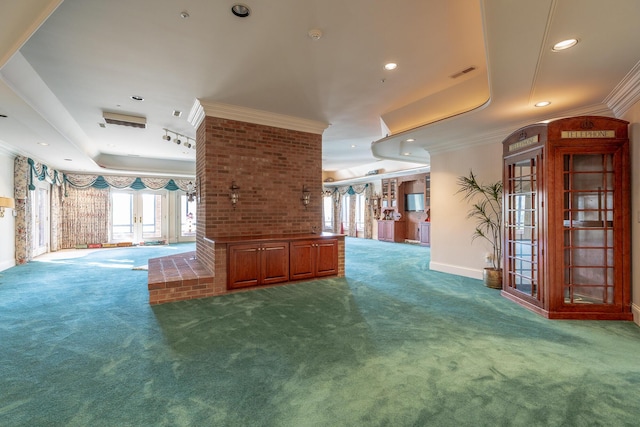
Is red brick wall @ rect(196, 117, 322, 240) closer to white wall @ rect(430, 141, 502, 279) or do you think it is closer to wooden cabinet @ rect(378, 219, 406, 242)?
white wall @ rect(430, 141, 502, 279)

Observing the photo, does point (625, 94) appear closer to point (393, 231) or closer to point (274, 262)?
point (274, 262)

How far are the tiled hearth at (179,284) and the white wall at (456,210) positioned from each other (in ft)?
13.3

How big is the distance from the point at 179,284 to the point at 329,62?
10.9ft

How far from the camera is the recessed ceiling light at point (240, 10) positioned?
2480mm

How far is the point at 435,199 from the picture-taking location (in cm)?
605

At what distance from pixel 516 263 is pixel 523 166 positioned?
50.4 inches

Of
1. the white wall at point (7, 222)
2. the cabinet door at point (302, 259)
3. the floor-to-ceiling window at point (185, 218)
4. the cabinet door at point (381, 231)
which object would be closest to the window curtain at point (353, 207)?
the cabinet door at point (381, 231)

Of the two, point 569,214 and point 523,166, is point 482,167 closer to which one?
point 523,166

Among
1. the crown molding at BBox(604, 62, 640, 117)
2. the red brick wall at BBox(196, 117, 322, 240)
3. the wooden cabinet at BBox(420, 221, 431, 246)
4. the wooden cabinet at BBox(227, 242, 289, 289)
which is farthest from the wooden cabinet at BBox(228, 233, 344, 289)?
the wooden cabinet at BBox(420, 221, 431, 246)

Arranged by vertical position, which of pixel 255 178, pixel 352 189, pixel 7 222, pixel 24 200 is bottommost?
pixel 7 222

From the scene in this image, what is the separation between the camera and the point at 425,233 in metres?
10.4

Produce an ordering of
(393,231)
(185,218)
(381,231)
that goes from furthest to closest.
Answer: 1. (381,231)
2. (185,218)
3. (393,231)

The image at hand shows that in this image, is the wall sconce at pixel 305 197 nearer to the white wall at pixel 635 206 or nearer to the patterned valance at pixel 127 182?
the white wall at pixel 635 206

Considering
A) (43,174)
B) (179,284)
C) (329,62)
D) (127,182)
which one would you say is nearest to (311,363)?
(179,284)
